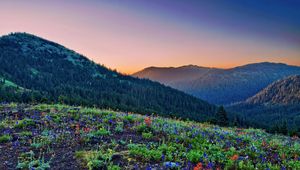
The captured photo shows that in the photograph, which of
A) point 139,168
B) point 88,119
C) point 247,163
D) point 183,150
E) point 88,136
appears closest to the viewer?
point 139,168

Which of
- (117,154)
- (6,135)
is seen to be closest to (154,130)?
(117,154)

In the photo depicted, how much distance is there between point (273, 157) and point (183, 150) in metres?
3.66

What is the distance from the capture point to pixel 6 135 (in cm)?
1159

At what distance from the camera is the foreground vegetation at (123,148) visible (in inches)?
340

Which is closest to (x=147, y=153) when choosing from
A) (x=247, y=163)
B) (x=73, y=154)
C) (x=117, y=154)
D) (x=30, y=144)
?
(x=117, y=154)

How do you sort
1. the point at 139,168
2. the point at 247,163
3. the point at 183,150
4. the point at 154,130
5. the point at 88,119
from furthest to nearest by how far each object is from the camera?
the point at 88,119 → the point at 154,130 → the point at 183,150 → the point at 247,163 → the point at 139,168

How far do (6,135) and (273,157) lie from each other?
1147 cm

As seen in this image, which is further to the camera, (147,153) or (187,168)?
(147,153)

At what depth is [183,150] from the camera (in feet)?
33.6

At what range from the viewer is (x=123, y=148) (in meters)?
10.1

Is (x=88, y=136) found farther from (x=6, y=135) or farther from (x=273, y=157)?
(x=273, y=157)

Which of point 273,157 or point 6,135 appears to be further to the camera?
point 6,135

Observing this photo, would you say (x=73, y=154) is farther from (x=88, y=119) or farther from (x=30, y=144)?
(x=88, y=119)

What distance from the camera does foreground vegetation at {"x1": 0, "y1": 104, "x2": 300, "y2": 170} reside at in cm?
864
